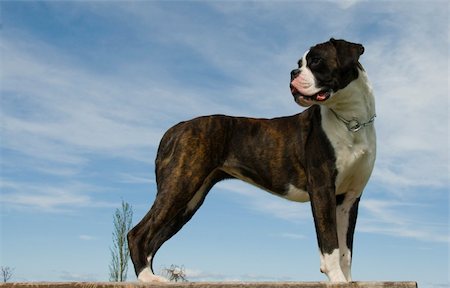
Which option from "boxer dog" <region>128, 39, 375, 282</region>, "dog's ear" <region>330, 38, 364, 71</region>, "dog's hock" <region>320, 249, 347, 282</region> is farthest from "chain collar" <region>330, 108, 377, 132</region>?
"dog's hock" <region>320, 249, 347, 282</region>

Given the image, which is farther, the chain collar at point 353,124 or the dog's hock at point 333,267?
the chain collar at point 353,124

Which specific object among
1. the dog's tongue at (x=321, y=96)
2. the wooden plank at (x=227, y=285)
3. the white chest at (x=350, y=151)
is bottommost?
the wooden plank at (x=227, y=285)

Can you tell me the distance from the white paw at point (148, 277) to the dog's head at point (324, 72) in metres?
1.94

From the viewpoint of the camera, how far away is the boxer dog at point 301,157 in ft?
16.6

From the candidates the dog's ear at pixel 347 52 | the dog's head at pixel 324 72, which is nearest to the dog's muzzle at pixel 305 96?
the dog's head at pixel 324 72

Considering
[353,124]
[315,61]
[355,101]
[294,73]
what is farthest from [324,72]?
[353,124]

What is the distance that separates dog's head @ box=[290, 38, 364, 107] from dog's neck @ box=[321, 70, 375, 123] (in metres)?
0.08

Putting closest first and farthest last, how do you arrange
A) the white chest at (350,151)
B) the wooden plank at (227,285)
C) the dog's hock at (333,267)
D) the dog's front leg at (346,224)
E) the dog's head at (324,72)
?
the wooden plank at (227,285) → the dog's hock at (333,267) → the dog's head at (324,72) → the white chest at (350,151) → the dog's front leg at (346,224)

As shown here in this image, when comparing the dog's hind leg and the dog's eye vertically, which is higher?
the dog's eye

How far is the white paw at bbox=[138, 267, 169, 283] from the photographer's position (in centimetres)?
503

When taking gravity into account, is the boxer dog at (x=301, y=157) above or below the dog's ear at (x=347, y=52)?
below

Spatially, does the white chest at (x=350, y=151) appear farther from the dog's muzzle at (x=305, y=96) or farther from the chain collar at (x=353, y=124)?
the dog's muzzle at (x=305, y=96)

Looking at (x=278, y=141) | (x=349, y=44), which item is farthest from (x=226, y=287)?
(x=349, y=44)

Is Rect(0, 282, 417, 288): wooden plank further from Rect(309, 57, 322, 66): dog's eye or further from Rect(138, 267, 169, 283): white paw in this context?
Rect(309, 57, 322, 66): dog's eye
